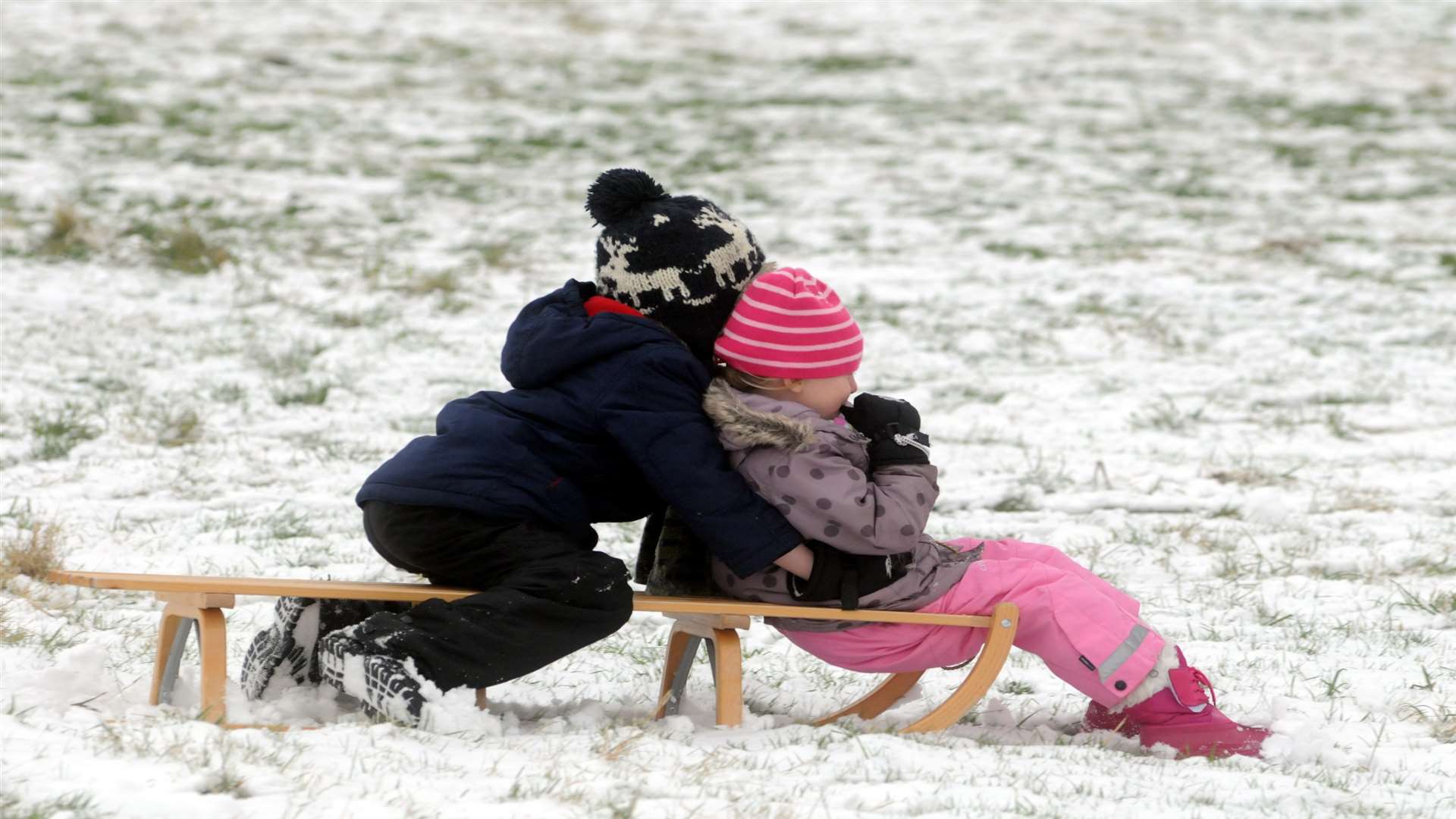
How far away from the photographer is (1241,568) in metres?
5.31

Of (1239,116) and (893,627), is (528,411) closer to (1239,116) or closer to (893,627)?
(893,627)

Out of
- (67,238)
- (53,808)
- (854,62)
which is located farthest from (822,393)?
(854,62)

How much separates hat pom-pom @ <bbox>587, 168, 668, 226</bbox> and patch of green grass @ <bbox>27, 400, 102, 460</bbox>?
3.58m

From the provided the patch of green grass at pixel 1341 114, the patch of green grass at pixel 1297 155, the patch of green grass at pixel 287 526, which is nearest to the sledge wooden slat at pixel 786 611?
the patch of green grass at pixel 287 526

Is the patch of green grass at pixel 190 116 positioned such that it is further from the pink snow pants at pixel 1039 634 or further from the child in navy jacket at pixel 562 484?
the pink snow pants at pixel 1039 634

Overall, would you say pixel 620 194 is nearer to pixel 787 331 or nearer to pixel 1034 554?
pixel 787 331

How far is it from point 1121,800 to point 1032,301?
25.0ft

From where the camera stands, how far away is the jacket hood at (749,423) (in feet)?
11.7

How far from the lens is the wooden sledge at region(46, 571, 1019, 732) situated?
138 inches

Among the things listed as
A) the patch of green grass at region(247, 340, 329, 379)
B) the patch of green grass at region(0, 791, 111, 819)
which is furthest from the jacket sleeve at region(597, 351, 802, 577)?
the patch of green grass at region(247, 340, 329, 379)

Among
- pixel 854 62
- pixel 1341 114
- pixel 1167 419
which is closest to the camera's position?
pixel 1167 419

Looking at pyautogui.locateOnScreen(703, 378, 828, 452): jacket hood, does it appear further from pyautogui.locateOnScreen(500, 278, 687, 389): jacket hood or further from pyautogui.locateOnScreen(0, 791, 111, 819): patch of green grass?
pyautogui.locateOnScreen(0, 791, 111, 819): patch of green grass

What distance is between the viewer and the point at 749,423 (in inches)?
140

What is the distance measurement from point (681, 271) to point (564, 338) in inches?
13.2
